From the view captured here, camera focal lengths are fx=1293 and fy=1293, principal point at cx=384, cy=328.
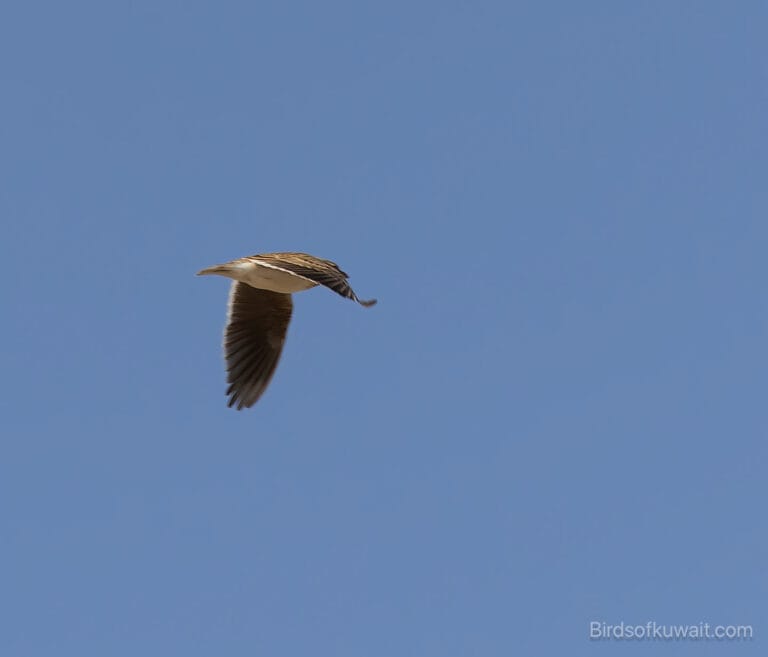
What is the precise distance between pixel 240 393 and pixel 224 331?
146cm

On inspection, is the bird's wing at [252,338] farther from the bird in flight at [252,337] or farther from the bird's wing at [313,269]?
the bird's wing at [313,269]

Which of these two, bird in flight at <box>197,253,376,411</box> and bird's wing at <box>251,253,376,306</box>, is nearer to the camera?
bird's wing at <box>251,253,376,306</box>

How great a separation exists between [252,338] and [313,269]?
217 inches

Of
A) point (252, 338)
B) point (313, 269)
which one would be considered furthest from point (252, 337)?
point (313, 269)

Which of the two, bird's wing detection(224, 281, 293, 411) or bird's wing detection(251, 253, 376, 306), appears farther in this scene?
bird's wing detection(224, 281, 293, 411)

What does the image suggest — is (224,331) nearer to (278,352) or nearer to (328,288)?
(278,352)

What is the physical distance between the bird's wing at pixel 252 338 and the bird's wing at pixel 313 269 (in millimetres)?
2300

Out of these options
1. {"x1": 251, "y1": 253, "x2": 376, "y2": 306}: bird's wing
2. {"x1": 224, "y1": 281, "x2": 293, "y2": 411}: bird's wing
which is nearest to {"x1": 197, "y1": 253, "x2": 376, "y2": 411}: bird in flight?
{"x1": 224, "y1": 281, "x2": 293, "y2": 411}: bird's wing

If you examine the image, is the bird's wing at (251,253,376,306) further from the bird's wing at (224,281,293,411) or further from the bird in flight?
the bird's wing at (224,281,293,411)

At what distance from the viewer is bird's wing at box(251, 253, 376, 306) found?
20531mm

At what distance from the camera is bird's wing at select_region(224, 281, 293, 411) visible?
90.5ft

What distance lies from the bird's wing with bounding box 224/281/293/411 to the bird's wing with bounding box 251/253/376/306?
2300mm

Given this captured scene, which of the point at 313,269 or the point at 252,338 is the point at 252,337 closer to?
the point at 252,338

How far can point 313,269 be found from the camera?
2288cm
